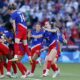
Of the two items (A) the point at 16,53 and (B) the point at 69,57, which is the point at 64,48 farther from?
(A) the point at 16,53

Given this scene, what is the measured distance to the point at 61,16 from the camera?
2730cm

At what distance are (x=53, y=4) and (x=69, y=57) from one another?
4.31 metres

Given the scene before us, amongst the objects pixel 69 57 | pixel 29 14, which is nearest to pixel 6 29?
pixel 69 57

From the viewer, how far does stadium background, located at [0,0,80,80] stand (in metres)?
25.1

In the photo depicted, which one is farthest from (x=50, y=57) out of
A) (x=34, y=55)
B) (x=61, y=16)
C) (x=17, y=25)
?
(x=61, y=16)

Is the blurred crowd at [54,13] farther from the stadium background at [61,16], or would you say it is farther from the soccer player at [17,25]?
the soccer player at [17,25]

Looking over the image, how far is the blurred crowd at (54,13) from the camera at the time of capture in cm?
2617

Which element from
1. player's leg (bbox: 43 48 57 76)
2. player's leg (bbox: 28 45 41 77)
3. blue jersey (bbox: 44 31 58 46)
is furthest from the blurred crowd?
player's leg (bbox: 43 48 57 76)

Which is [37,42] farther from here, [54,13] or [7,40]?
[54,13]

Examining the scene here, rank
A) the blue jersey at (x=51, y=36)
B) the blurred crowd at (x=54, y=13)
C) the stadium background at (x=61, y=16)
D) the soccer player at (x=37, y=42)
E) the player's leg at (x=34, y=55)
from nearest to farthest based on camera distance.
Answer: the blue jersey at (x=51, y=36)
the player's leg at (x=34, y=55)
the soccer player at (x=37, y=42)
the stadium background at (x=61, y=16)
the blurred crowd at (x=54, y=13)

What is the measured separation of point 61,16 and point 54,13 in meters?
0.60

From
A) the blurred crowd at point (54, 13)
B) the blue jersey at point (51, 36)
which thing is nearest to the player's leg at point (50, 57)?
the blue jersey at point (51, 36)

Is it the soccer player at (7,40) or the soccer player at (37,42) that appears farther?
the soccer player at (37,42)

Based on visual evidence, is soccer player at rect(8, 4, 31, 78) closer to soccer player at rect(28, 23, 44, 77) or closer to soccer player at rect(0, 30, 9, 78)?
soccer player at rect(0, 30, 9, 78)
